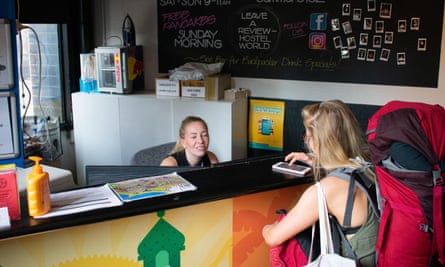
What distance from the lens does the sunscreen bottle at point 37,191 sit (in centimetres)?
142

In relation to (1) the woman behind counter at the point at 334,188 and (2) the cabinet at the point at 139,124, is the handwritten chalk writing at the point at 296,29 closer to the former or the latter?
(2) the cabinet at the point at 139,124

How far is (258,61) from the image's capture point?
4012mm

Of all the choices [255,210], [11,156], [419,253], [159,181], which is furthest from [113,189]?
[419,253]

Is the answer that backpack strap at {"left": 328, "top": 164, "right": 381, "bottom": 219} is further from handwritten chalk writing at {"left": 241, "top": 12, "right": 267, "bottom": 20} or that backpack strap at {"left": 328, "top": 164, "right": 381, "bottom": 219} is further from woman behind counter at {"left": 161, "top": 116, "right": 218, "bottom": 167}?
Answer: handwritten chalk writing at {"left": 241, "top": 12, "right": 267, "bottom": 20}

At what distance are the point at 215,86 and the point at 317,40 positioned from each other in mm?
874

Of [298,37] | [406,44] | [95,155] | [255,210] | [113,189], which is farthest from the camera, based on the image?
[95,155]

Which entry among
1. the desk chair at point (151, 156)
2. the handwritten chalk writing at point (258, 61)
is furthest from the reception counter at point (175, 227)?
the handwritten chalk writing at point (258, 61)

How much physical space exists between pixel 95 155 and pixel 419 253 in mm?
3442

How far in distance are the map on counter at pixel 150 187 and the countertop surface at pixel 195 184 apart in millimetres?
31

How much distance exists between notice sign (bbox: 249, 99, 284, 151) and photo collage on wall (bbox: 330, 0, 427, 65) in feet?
2.28

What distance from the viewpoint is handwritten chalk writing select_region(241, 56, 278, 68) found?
397 centimetres

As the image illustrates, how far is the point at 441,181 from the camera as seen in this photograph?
4.49 feet

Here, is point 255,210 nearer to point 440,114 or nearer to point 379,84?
point 440,114

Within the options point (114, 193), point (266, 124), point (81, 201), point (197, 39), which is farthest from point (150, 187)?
point (197, 39)
